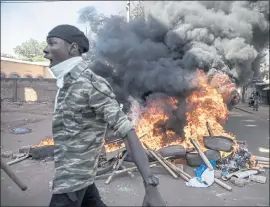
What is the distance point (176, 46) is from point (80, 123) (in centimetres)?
705

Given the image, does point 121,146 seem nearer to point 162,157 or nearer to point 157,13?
point 162,157

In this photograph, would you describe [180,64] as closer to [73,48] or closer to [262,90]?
[73,48]

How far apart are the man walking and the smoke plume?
5.68 metres

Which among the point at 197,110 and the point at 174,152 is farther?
the point at 197,110

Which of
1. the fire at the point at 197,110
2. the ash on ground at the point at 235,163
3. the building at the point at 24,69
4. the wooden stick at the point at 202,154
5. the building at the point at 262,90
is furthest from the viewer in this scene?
the building at the point at 262,90

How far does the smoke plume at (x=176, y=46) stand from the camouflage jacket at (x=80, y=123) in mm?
5721

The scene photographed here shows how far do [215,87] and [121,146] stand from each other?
314 cm

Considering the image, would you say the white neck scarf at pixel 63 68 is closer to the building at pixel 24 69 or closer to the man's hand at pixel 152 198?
the man's hand at pixel 152 198

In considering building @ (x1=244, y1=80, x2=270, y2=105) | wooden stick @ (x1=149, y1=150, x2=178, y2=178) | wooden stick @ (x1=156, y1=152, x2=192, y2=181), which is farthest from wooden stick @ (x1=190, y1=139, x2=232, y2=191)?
building @ (x1=244, y1=80, x2=270, y2=105)

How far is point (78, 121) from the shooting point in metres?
1.51

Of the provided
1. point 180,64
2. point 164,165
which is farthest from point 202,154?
point 180,64

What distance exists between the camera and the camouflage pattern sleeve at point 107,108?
1439 mm

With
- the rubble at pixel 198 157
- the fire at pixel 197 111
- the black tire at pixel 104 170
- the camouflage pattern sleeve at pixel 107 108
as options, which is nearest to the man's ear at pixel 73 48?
the camouflage pattern sleeve at pixel 107 108

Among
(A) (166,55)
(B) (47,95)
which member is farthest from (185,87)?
(B) (47,95)
